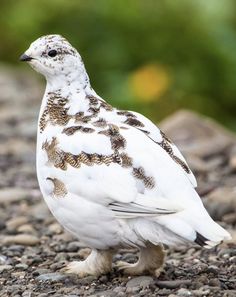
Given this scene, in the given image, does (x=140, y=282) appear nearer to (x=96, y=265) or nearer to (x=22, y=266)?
(x=96, y=265)

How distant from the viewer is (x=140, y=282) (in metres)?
4.59

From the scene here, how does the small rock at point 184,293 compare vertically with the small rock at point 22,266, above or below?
above

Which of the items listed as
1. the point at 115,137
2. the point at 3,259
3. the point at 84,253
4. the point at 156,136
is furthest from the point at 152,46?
the point at 115,137

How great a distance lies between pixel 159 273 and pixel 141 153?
643 mm

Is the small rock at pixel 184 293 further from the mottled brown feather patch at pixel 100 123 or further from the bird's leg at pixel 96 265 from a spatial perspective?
the mottled brown feather patch at pixel 100 123

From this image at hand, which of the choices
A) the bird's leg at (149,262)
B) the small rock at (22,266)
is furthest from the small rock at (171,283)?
the small rock at (22,266)

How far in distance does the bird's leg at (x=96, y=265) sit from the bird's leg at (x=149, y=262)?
0.10m

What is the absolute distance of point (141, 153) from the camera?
443cm

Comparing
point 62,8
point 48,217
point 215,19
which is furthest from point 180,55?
point 48,217

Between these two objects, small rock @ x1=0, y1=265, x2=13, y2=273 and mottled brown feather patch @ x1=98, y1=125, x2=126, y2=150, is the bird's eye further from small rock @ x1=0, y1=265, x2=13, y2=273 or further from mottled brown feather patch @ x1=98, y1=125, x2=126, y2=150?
small rock @ x1=0, y1=265, x2=13, y2=273

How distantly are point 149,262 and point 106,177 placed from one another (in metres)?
0.54

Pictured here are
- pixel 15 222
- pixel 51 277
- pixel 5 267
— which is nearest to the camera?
pixel 51 277

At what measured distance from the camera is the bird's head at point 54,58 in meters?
4.84

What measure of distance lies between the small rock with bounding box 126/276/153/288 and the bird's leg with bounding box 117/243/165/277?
0.17 feet
